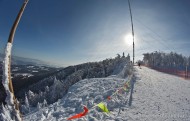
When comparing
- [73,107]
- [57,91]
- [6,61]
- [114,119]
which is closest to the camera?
[6,61]

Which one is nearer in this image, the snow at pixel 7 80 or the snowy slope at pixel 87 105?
the snow at pixel 7 80

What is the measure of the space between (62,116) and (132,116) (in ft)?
13.5

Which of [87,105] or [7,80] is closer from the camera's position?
[7,80]

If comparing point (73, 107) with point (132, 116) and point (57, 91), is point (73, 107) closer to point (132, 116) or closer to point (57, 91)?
point (132, 116)

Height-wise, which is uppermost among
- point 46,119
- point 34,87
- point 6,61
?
point 6,61

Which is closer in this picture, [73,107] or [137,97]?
[73,107]

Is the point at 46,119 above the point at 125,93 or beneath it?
beneath

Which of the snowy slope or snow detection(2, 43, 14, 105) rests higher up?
snow detection(2, 43, 14, 105)

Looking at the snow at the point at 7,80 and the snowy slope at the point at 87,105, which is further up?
the snow at the point at 7,80

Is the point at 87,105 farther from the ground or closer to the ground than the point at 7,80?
closer to the ground

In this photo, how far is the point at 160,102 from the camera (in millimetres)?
14203

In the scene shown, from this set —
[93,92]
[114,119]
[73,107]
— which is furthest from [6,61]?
[93,92]

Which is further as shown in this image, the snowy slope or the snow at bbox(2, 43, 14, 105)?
the snowy slope

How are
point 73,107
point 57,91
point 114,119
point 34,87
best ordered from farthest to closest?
point 34,87, point 57,91, point 73,107, point 114,119
